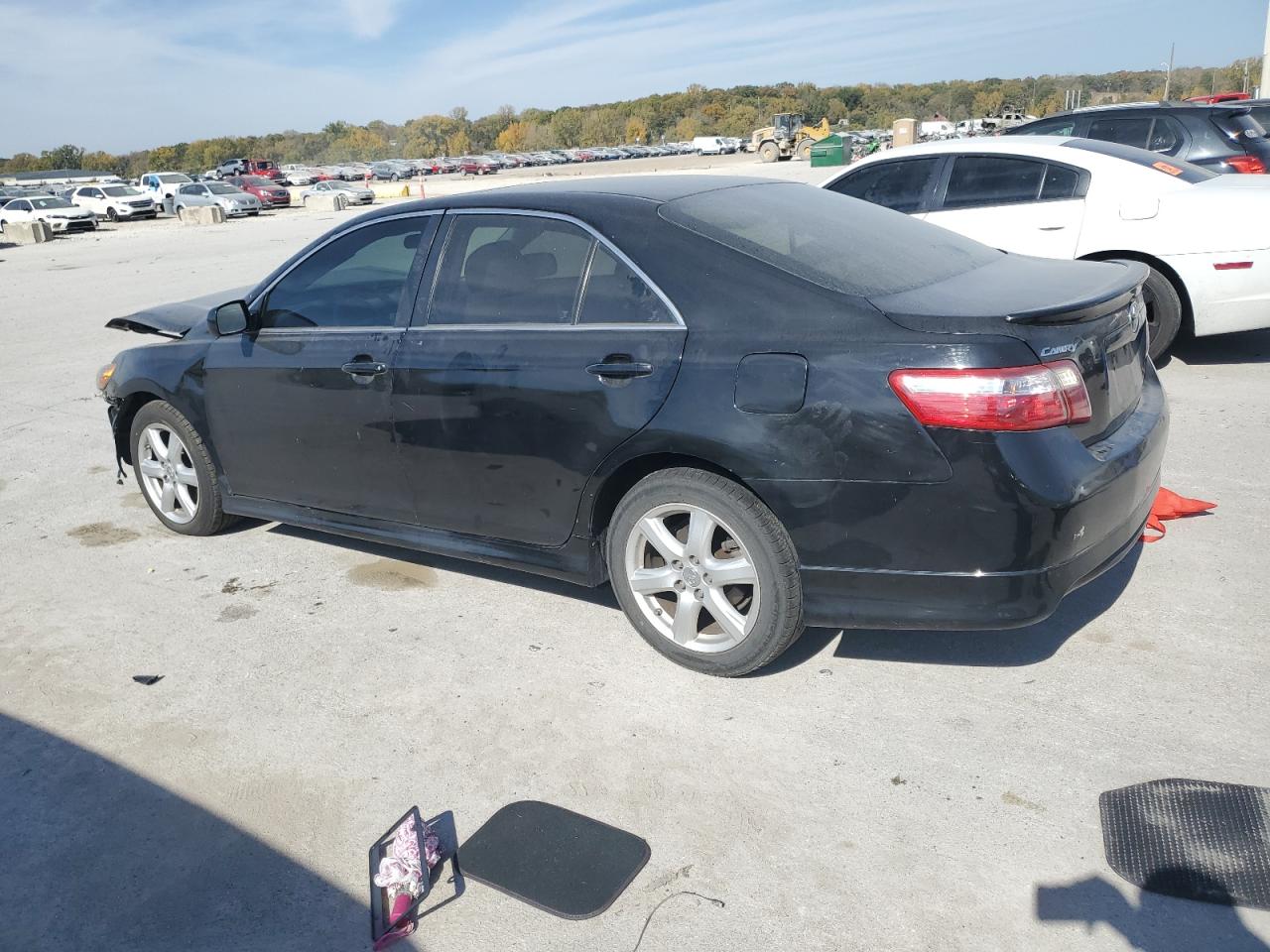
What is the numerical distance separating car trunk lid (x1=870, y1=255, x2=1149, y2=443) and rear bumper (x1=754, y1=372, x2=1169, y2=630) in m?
0.22

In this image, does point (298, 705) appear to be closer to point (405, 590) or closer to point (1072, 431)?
point (405, 590)

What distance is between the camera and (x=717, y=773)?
3227mm

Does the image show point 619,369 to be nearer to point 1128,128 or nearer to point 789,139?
point 1128,128

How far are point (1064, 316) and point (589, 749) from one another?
2016 mm

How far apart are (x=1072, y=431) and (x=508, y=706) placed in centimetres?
207

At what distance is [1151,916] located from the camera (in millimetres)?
2533

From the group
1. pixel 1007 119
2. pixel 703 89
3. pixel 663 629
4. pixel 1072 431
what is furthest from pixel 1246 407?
pixel 703 89

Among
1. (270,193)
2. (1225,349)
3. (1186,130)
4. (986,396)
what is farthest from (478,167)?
(986,396)

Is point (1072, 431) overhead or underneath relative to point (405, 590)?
overhead

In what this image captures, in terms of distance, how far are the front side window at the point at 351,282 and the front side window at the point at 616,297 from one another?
967 mm

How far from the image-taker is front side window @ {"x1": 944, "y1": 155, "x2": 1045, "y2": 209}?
754cm

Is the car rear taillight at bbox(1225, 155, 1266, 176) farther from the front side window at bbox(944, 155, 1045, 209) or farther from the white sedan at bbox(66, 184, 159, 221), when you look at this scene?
the white sedan at bbox(66, 184, 159, 221)

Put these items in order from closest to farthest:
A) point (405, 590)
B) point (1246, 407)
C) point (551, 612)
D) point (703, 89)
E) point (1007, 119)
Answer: point (551, 612), point (405, 590), point (1246, 407), point (1007, 119), point (703, 89)

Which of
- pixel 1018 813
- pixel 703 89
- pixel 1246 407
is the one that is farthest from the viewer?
pixel 703 89
